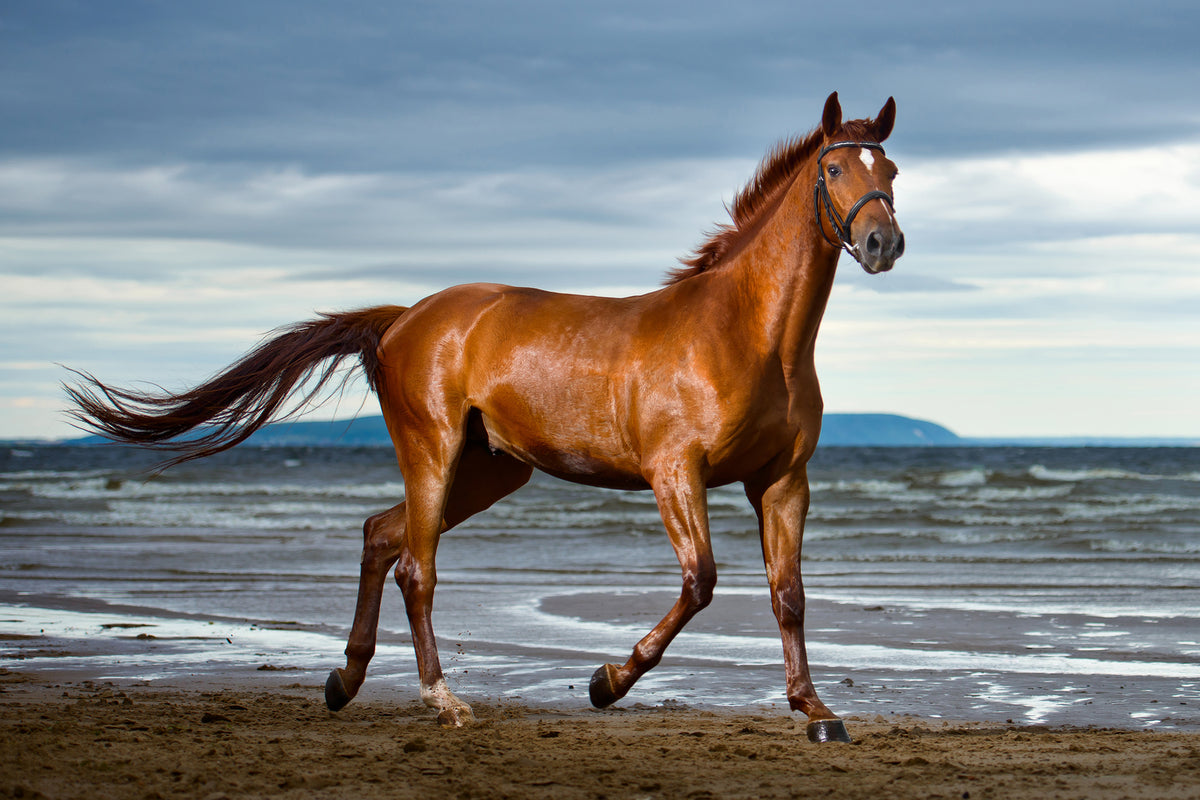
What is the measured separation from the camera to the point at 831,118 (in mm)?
5020

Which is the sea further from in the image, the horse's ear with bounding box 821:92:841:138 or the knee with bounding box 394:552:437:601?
the horse's ear with bounding box 821:92:841:138

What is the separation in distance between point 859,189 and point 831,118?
16.1 inches

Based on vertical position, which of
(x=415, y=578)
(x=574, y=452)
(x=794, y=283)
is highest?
(x=794, y=283)

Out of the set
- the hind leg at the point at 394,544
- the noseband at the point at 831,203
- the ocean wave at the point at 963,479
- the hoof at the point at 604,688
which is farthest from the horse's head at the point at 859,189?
the ocean wave at the point at 963,479

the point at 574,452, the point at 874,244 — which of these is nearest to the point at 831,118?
the point at 874,244

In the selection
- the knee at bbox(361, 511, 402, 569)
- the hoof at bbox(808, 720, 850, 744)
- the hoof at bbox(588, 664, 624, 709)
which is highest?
the knee at bbox(361, 511, 402, 569)

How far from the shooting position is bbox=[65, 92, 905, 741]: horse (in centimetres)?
504

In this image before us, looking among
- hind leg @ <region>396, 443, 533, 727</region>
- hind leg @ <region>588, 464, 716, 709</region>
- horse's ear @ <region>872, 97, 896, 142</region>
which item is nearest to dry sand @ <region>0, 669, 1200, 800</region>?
hind leg @ <region>396, 443, 533, 727</region>

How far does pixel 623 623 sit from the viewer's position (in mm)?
9320

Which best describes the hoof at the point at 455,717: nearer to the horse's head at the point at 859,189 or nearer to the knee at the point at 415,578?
the knee at the point at 415,578

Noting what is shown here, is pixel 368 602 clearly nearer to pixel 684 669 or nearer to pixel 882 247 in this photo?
pixel 684 669

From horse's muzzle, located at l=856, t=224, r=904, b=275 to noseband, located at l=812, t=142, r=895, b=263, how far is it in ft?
0.24

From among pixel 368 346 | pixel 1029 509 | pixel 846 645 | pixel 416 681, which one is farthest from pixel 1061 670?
pixel 1029 509

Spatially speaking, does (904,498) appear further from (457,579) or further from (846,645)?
(846,645)
